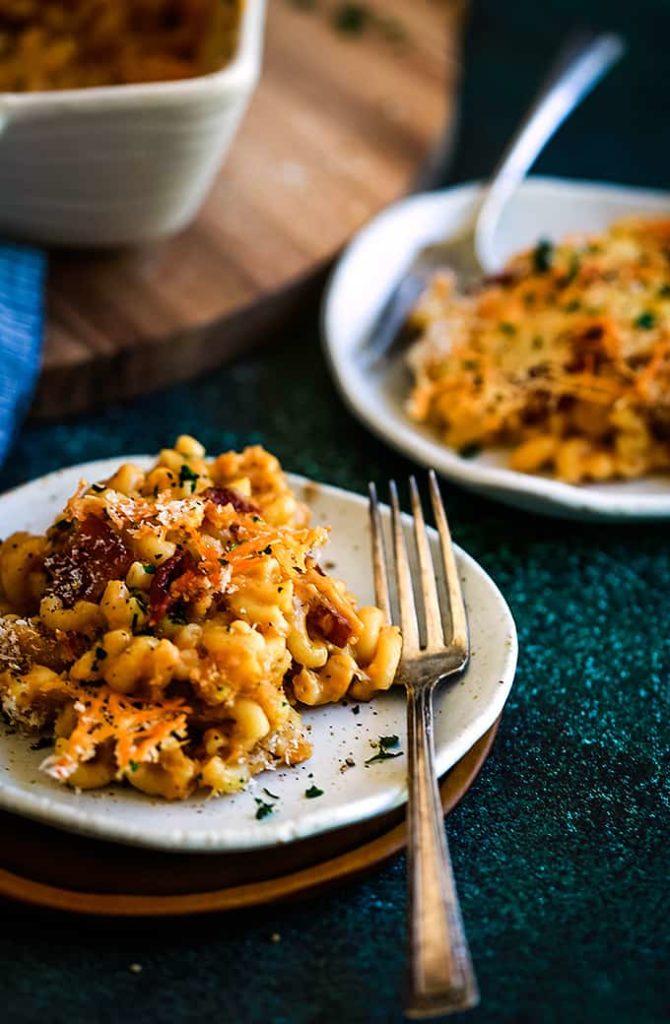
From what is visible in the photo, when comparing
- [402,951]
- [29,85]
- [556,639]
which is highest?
[29,85]

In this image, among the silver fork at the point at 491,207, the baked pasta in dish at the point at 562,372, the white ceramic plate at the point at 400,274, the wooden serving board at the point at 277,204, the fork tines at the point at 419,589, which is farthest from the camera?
the silver fork at the point at 491,207

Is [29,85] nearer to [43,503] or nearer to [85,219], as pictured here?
[85,219]

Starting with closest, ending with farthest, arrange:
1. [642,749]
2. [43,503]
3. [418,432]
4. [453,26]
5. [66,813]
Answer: [66,813]
[642,749]
[43,503]
[418,432]
[453,26]

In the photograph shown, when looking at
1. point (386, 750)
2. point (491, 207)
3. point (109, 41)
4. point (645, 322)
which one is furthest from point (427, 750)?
point (109, 41)

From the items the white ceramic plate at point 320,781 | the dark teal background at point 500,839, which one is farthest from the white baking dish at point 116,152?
the white ceramic plate at point 320,781

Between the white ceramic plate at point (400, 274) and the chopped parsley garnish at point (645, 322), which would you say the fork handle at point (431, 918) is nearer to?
the white ceramic plate at point (400, 274)

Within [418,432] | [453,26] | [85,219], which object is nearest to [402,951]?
[418,432]

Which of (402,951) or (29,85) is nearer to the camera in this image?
(402,951)

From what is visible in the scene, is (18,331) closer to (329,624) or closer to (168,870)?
(329,624)

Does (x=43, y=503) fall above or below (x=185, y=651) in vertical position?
below
